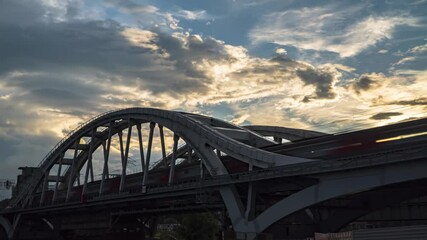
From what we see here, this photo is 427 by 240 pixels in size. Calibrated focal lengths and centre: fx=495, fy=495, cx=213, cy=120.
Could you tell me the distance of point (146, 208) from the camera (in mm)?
87250

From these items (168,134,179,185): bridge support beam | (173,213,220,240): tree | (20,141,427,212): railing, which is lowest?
(173,213,220,240): tree

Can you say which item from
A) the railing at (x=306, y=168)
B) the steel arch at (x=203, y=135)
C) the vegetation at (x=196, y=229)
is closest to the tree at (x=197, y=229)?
the vegetation at (x=196, y=229)

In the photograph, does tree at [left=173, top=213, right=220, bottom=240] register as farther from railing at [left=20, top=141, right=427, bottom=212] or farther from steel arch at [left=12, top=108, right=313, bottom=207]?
steel arch at [left=12, top=108, right=313, bottom=207]

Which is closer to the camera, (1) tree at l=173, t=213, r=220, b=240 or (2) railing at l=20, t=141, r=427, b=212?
(2) railing at l=20, t=141, r=427, b=212

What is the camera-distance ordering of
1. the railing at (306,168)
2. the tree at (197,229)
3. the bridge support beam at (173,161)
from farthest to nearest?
the bridge support beam at (173,161) < the tree at (197,229) < the railing at (306,168)

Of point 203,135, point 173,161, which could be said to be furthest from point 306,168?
point 173,161

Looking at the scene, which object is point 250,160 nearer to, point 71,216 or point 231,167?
point 231,167

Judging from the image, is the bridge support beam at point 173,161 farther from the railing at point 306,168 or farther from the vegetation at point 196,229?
the vegetation at point 196,229

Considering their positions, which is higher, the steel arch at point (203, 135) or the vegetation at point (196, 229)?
the steel arch at point (203, 135)

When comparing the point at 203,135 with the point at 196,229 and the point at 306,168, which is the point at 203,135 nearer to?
the point at 196,229

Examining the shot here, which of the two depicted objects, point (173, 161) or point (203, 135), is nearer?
point (203, 135)

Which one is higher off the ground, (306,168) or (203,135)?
(203,135)

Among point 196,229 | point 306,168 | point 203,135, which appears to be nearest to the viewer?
point 306,168

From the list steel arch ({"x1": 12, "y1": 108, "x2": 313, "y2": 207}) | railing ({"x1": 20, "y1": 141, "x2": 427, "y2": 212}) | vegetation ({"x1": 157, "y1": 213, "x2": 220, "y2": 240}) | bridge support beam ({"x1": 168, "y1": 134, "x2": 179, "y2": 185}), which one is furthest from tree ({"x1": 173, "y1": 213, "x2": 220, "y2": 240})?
bridge support beam ({"x1": 168, "y1": 134, "x2": 179, "y2": 185})
